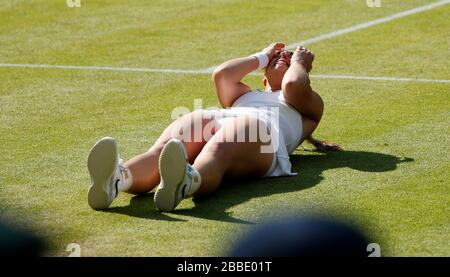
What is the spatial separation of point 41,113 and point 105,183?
3.34 m

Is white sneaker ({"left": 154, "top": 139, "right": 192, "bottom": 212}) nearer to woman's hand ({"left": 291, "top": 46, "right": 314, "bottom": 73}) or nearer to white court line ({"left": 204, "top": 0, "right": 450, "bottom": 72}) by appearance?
woman's hand ({"left": 291, "top": 46, "right": 314, "bottom": 73})

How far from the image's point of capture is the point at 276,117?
300 inches

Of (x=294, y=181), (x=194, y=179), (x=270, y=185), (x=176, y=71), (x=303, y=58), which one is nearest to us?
(x=194, y=179)

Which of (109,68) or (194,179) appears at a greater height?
(194,179)

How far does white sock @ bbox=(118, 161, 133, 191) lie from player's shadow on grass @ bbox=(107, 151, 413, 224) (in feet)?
0.41

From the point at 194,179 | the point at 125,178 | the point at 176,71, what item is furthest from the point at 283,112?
the point at 176,71

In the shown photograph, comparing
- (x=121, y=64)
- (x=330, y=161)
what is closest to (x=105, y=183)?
Answer: (x=330, y=161)

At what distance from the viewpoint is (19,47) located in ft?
42.7

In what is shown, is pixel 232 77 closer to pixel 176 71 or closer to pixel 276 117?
pixel 276 117

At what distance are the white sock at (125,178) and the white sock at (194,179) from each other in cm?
41

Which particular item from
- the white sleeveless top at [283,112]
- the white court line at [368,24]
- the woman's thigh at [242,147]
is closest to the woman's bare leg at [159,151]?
the woman's thigh at [242,147]

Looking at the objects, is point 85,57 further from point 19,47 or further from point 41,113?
point 41,113

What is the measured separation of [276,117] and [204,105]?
2495 mm

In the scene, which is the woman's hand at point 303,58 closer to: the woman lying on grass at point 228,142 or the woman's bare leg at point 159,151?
the woman lying on grass at point 228,142
